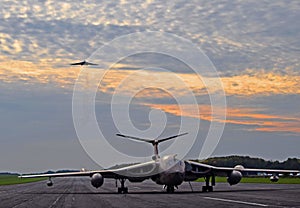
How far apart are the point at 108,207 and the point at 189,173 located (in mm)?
21569

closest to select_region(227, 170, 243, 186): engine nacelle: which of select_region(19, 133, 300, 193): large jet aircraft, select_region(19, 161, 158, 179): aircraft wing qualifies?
select_region(19, 133, 300, 193): large jet aircraft

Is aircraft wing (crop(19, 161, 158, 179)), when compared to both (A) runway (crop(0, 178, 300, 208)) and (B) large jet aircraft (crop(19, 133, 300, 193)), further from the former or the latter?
(A) runway (crop(0, 178, 300, 208))

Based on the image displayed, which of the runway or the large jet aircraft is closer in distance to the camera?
the runway

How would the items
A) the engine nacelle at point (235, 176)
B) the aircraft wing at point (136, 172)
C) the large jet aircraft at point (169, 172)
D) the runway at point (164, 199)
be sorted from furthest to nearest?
the engine nacelle at point (235, 176), the aircraft wing at point (136, 172), the large jet aircraft at point (169, 172), the runway at point (164, 199)

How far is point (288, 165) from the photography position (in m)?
160

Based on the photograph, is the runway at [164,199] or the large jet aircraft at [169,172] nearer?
the runway at [164,199]

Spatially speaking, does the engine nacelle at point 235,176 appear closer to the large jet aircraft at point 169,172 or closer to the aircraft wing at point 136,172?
the large jet aircraft at point 169,172

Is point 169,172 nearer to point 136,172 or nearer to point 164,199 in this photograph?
point 136,172

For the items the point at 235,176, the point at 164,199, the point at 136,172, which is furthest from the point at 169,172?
the point at 164,199

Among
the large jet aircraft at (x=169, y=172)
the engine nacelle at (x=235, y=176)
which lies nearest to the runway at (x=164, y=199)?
the large jet aircraft at (x=169, y=172)

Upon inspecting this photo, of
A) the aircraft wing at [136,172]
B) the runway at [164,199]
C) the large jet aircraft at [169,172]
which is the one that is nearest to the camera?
the runway at [164,199]

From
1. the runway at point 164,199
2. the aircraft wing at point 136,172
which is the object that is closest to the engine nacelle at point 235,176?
the runway at point 164,199

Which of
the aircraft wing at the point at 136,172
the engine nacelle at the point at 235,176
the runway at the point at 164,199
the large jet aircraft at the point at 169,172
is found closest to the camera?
the runway at the point at 164,199

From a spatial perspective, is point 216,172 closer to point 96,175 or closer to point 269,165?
point 96,175
